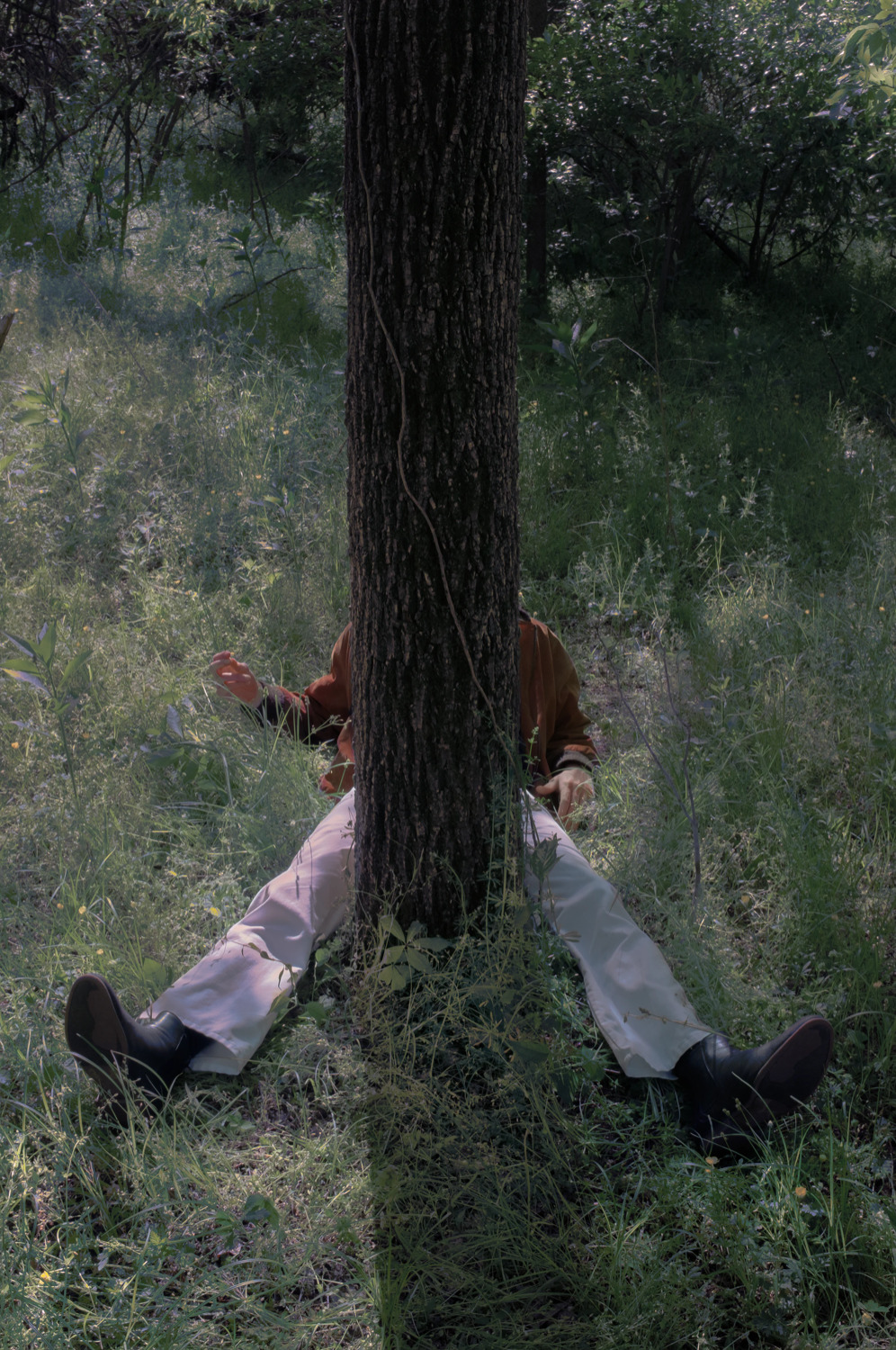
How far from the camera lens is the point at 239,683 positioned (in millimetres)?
2992

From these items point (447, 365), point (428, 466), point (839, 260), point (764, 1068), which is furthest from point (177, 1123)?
point (839, 260)

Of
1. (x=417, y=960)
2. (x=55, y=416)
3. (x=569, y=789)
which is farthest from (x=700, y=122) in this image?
Answer: (x=417, y=960)

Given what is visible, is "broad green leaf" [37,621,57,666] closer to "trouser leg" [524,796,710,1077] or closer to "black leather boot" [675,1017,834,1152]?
"trouser leg" [524,796,710,1077]

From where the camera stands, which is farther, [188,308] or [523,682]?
[188,308]

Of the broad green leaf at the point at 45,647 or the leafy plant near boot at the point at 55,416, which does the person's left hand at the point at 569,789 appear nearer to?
the broad green leaf at the point at 45,647

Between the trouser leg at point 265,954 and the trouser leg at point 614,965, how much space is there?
48 centimetres

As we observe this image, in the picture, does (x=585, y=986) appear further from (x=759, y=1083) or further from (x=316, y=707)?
(x=316, y=707)

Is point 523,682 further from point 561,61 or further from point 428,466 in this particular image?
point 561,61

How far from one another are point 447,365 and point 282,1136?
1481 millimetres

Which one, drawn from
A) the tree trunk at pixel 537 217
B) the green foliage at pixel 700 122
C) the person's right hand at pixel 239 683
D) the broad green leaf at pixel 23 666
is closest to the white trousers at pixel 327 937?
the person's right hand at pixel 239 683

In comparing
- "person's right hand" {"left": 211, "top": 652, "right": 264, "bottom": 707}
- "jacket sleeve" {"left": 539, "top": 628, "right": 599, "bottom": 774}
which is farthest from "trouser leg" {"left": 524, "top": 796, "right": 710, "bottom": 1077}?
"person's right hand" {"left": 211, "top": 652, "right": 264, "bottom": 707}

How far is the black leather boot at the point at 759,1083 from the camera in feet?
5.40

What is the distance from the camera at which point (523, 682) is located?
254 centimetres

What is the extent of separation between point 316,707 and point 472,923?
3.87 ft
